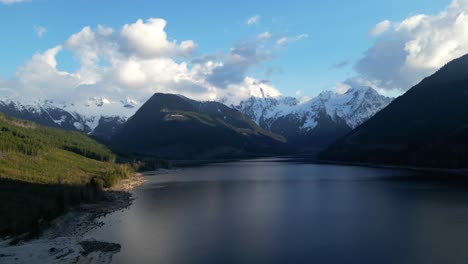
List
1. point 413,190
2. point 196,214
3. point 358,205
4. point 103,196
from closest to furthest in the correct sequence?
point 196,214 < point 358,205 < point 103,196 < point 413,190

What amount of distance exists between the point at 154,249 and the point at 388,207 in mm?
56115

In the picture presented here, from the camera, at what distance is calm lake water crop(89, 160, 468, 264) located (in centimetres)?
5659

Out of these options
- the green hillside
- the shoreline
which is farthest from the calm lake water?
the green hillside

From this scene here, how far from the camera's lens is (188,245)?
6316 cm

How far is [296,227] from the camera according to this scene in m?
75.2

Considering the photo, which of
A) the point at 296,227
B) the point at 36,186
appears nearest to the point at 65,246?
the point at 296,227

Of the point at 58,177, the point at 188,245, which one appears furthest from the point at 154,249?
the point at 58,177

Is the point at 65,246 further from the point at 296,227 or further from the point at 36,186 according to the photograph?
the point at 36,186

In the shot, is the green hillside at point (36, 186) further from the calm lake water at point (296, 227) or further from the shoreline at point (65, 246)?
the calm lake water at point (296, 227)

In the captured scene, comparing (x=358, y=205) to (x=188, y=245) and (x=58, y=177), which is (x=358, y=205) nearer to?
(x=188, y=245)

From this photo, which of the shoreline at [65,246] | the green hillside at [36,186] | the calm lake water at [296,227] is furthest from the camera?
the green hillside at [36,186]

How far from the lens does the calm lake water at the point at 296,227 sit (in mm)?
56594

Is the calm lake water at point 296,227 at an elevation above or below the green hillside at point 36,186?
below

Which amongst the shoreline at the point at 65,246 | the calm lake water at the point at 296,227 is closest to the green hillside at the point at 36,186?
the shoreline at the point at 65,246
